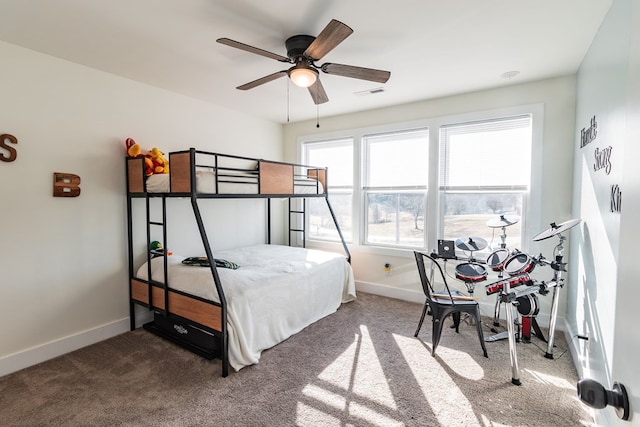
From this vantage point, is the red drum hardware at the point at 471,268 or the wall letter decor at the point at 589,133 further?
the red drum hardware at the point at 471,268

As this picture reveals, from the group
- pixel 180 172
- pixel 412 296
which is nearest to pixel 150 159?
pixel 180 172

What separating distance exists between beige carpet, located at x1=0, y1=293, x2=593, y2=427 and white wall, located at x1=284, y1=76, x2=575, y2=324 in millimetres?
1033

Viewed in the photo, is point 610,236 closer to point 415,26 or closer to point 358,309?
point 415,26

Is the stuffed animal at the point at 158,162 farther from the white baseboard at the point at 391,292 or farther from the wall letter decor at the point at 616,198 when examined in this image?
the wall letter decor at the point at 616,198

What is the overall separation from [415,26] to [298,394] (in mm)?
2637

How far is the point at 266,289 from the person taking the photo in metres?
2.65

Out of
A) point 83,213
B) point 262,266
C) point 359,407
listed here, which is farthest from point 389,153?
point 83,213

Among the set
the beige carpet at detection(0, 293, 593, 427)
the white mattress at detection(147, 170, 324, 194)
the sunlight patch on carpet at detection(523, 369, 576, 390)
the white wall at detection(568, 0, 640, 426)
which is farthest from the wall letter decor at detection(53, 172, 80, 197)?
the sunlight patch on carpet at detection(523, 369, 576, 390)

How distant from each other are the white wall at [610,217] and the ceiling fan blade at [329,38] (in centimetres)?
120

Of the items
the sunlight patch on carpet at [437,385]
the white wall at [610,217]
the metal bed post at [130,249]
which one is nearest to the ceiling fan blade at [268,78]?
the metal bed post at [130,249]

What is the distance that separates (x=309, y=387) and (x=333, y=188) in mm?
2908

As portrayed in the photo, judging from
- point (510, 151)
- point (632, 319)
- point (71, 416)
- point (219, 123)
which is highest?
point (219, 123)

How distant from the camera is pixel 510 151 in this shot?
3.31 metres

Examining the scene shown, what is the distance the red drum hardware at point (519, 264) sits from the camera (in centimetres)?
245
